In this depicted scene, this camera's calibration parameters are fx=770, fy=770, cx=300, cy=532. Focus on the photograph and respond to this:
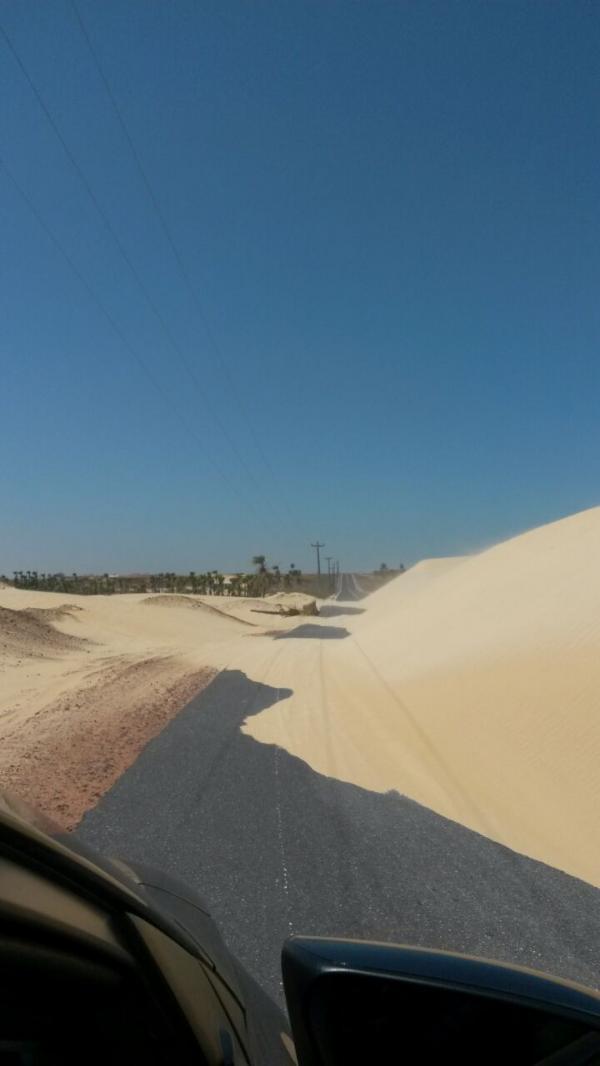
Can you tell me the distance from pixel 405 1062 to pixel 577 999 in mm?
362

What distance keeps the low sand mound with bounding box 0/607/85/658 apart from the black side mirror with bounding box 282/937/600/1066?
18603mm

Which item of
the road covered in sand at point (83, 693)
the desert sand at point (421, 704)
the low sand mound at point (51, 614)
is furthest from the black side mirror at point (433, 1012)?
the low sand mound at point (51, 614)

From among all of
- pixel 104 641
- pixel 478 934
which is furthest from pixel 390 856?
pixel 104 641

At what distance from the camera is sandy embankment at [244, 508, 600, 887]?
27.0 feet

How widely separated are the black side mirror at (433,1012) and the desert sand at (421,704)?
218 inches

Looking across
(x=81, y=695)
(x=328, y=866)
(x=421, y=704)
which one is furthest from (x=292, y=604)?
(x=328, y=866)

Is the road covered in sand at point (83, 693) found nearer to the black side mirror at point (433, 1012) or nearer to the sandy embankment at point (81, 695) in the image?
the sandy embankment at point (81, 695)

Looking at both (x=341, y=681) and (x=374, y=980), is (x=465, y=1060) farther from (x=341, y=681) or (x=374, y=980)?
(x=341, y=681)

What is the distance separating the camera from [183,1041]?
1.11 meters

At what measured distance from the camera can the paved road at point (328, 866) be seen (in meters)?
4.88

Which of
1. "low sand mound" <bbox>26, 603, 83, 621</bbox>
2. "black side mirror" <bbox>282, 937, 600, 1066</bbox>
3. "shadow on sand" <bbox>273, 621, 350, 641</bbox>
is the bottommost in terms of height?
"shadow on sand" <bbox>273, 621, 350, 641</bbox>

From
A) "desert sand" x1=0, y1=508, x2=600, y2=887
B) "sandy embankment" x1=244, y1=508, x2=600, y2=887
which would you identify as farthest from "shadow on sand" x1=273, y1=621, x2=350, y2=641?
"sandy embankment" x1=244, y1=508, x2=600, y2=887

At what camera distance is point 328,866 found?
19.7ft

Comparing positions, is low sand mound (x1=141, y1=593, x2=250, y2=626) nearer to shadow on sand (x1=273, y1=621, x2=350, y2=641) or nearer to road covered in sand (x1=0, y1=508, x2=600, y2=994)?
shadow on sand (x1=273, y1=621, x2=350, y2=641)
